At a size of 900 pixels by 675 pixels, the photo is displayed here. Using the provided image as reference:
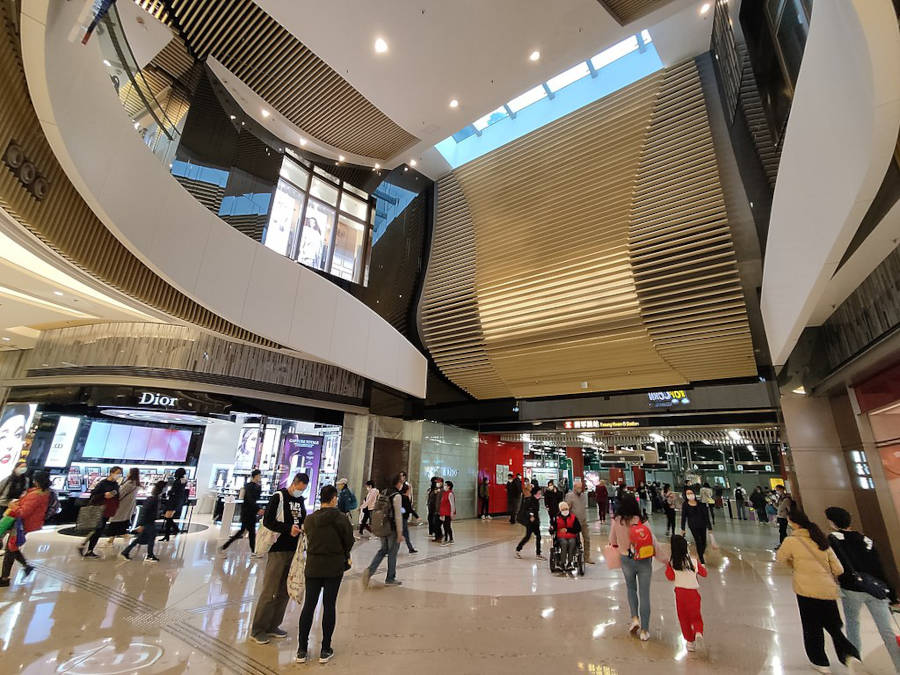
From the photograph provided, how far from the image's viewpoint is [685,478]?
17500mm

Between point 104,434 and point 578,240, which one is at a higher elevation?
point 578,240

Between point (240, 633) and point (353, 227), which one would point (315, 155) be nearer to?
point (353, 227)

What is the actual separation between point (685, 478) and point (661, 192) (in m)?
13.4

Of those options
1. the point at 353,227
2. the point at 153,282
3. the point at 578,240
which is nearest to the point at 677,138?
the point at 578,240

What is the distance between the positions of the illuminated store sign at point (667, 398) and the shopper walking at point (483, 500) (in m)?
6.78

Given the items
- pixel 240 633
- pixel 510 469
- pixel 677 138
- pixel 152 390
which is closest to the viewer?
pixel 240 633

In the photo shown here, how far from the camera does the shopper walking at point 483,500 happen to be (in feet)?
50.1

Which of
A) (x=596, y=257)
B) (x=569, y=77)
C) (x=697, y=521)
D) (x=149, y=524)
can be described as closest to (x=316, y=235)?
(x=596, y=257)

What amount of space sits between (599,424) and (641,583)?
343 inches

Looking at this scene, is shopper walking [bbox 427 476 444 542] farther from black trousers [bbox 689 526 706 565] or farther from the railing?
the railing

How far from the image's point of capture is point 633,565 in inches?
163

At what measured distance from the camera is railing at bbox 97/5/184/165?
14.3 feet

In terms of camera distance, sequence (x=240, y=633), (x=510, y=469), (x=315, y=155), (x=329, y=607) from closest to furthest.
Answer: (x=329, y=607), (x=240, y=633), (x=315, y=155), (x=510, y=469)

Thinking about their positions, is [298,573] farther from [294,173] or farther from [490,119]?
[490,119]
